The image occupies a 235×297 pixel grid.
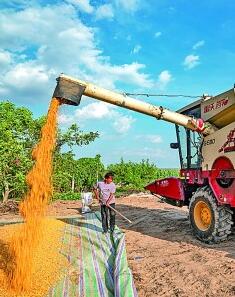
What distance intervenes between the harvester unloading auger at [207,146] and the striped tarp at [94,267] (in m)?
1.97

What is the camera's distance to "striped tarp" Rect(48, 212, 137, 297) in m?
5.42

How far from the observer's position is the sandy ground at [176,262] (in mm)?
5492

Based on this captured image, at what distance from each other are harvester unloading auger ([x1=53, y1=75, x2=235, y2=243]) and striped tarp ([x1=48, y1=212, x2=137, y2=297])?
1972 mm

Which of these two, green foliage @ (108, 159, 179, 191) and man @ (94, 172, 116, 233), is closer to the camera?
man @ (94, 172, 116, 233)

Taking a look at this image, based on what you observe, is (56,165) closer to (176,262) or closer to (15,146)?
(15,146)

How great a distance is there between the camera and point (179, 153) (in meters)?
10.3

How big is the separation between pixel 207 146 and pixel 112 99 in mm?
2382

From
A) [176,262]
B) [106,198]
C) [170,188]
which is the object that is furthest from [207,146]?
[176,262]

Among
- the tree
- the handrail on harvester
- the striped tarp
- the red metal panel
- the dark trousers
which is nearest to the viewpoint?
the striped tarp

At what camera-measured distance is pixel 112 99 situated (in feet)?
25.9

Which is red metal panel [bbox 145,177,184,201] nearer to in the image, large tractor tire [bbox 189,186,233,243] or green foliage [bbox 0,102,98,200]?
large tractor tire [bbox 189,186,233,243]

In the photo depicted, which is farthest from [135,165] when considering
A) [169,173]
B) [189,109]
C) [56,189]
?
[189,109]

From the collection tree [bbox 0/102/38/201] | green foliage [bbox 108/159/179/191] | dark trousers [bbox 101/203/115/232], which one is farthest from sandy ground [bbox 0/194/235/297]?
green foliage [bbox 108/159/179/191]

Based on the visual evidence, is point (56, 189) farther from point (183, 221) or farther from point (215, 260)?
point (215, 260)
